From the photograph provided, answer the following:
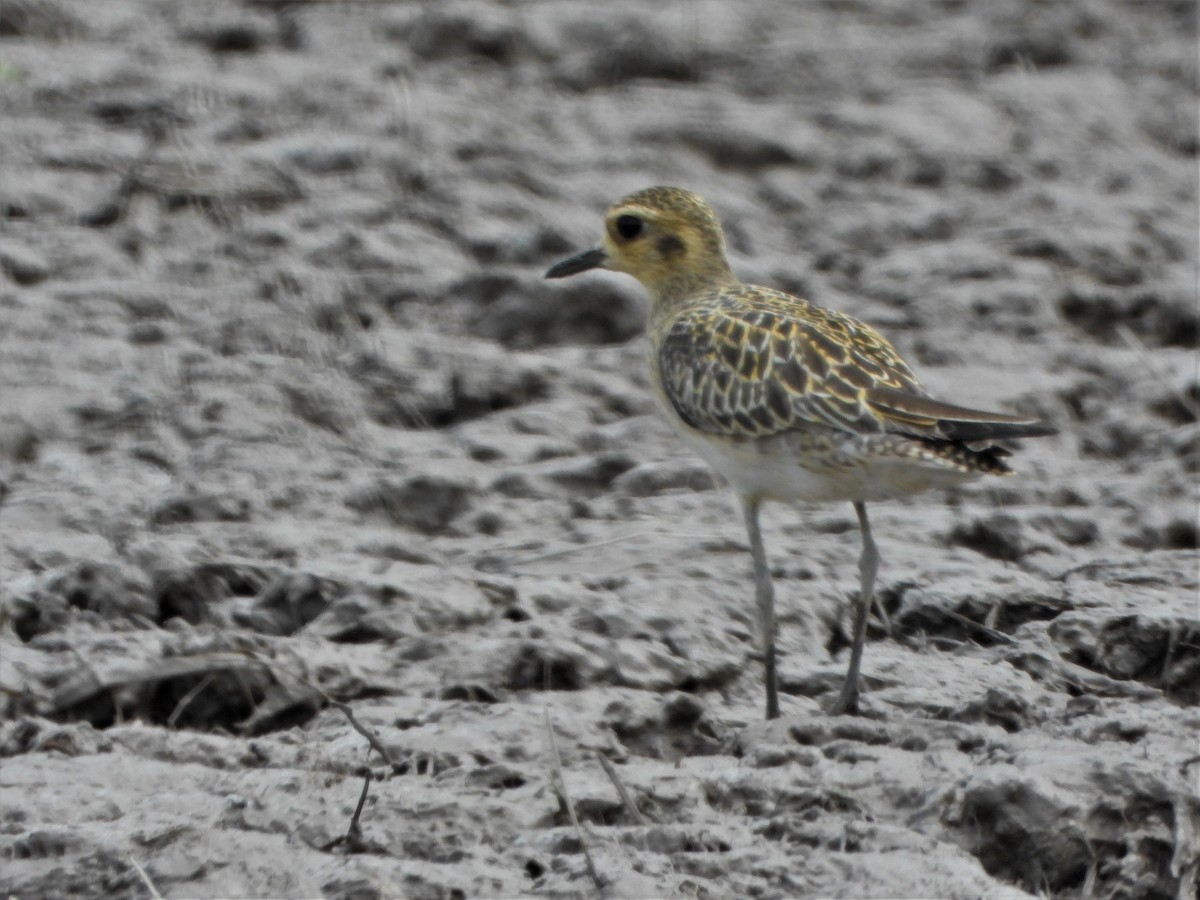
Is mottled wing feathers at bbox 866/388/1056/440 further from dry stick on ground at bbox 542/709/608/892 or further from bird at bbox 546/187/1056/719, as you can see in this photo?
dry stick on ground at bbox 542/709/608/892

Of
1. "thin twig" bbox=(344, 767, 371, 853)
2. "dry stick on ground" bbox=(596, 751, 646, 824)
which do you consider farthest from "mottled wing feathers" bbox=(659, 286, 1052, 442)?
"thin twig" bbox=(344, 767, 371, 853)

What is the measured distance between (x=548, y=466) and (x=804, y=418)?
1984mm

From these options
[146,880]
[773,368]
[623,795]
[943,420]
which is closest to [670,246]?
[773,368]

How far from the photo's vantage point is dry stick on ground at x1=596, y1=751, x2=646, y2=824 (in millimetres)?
4660

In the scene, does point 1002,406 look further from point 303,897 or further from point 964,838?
point 303,897

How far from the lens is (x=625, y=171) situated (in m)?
10.4

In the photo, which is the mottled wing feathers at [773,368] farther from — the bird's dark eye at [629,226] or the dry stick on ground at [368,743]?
the dry stick on ground at [368,743]

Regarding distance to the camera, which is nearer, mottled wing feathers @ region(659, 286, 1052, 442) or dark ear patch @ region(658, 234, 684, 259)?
mottled wing feathers @ region(659, 286, 1052, 442)

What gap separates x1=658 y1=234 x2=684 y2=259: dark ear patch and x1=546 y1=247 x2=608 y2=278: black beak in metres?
0.27

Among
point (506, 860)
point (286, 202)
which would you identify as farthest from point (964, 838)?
point (286, 202)

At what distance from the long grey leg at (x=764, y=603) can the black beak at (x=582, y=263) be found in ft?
4.19

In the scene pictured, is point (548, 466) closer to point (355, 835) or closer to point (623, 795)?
point (623, 795)

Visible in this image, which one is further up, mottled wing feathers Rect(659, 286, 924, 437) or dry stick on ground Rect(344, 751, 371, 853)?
mottled wing feathers Rect(659, 286, 924, 437)

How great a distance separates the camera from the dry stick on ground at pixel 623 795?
15.3ft
